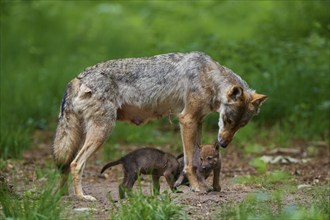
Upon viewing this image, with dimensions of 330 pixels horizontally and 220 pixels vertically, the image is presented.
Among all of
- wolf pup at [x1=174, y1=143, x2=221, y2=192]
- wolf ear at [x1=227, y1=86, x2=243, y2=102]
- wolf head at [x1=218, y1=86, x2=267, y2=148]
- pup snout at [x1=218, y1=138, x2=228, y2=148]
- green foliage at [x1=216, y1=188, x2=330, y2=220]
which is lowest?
green foliage at [x1=216, y1=188, x2=330, y2=220]

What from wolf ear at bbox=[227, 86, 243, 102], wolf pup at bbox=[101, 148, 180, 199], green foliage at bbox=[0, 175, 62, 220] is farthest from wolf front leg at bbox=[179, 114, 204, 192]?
green foliage at bbox=[0, 175, 62, 220]

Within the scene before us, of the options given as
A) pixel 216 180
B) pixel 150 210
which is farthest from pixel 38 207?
pixel 216 180

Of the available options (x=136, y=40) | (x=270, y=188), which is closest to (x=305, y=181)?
(x=270, y=188)

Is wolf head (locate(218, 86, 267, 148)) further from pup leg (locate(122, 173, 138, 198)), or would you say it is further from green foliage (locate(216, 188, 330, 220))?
green foliage (locate(216, 188, 330, 220))

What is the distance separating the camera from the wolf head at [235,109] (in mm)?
8570

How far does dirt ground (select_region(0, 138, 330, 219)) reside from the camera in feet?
24.9

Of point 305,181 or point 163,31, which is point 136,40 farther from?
point 305,181

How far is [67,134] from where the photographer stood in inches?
344

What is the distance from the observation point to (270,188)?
29.9 feet

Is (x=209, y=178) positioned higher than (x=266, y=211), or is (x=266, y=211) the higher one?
(x=209, y=178)

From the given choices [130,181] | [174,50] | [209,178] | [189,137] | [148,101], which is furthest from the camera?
[174,50]

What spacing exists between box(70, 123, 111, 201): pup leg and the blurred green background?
2.77m

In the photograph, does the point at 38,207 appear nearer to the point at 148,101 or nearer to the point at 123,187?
the point at 123,187

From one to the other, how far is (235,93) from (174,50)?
263 inches
